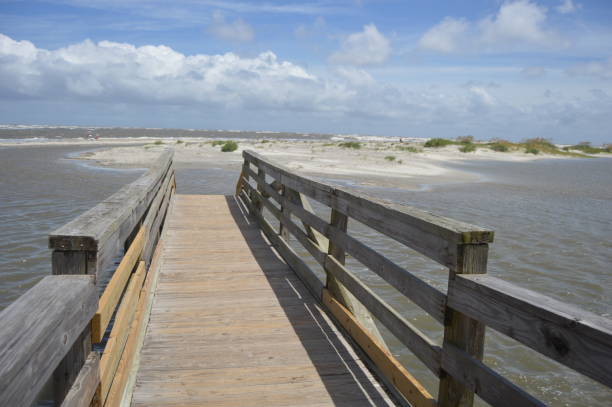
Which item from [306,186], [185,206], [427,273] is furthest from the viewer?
[185,206]

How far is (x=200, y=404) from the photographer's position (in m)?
2.88

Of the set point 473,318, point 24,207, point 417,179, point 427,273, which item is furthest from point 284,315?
point 417,179

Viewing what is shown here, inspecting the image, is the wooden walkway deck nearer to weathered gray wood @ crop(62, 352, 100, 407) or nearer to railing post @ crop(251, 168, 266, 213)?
weathered gray wood @ crop(62, 352, 100, 407)

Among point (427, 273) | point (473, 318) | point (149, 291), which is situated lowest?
point (427, 273)

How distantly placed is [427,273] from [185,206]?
529 cm

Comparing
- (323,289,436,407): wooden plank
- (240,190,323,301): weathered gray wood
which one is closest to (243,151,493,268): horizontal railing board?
(323,289,436,407): wooden plank

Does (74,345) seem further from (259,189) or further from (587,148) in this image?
(587,148)

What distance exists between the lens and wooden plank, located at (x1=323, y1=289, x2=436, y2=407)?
278 centimetres

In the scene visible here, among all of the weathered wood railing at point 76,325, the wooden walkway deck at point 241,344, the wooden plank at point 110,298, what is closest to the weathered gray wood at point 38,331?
the weathered wood railing at point 76,325

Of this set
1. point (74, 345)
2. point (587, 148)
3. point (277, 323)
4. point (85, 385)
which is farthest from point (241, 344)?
point (587, 148)

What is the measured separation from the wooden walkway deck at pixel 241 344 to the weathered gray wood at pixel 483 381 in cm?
70

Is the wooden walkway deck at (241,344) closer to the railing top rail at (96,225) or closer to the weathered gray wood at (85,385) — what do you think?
the weathered gray wood at (85,385)

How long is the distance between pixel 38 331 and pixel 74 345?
0.58m

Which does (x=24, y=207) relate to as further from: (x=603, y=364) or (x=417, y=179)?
(x=417, y=179)
